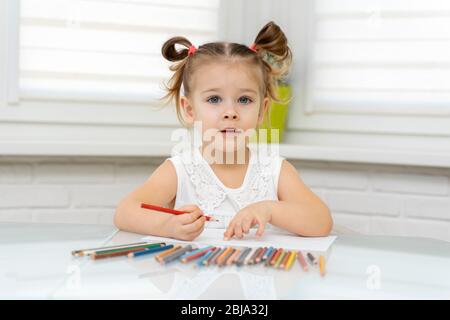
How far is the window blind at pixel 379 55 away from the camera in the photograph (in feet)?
5.67

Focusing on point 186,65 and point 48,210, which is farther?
point 48,210

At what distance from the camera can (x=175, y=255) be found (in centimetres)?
83

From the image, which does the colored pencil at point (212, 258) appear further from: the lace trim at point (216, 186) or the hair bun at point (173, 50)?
the hair bun at point (173, 50)

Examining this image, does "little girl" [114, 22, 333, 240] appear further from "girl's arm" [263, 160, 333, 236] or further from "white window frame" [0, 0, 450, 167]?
"white window frame" [0, 0, 450, 167]

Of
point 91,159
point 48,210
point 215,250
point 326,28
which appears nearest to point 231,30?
point 326,28

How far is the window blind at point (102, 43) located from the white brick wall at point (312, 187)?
0.21 meters

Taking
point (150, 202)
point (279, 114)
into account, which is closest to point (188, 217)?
point (150, 202)

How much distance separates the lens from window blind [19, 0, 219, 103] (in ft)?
5.71

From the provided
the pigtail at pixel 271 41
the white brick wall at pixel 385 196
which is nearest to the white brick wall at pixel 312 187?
the white brick wall at pixel 385 196

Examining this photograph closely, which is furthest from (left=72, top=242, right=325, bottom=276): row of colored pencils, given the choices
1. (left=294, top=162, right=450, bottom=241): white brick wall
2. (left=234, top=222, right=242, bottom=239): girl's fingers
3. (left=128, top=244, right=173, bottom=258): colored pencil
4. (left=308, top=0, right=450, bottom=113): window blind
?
(left=308, top=0, right=450, bottom=113): window blind

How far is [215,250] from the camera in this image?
0.86 m

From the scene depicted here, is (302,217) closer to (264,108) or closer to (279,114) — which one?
(264,108)
